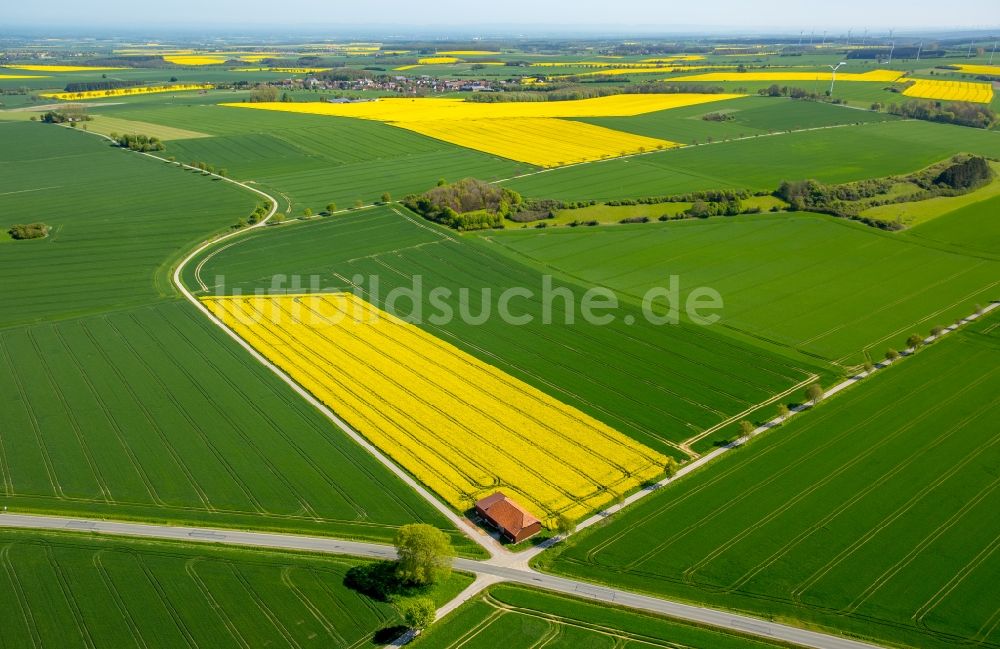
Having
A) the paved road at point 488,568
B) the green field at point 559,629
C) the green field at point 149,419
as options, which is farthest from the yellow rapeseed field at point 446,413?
the green field at point 559,629

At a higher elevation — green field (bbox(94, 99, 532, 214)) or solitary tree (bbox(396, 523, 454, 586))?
green field (bbox(94, 99, 532, 214))

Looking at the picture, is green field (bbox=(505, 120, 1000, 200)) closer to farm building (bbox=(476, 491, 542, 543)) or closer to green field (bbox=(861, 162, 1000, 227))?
green field (bbox=(861, 162, 1000, 227))

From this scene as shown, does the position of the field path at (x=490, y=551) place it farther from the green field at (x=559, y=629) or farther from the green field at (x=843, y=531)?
the green field at (x=843, y=531)

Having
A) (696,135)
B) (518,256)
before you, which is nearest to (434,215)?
(518,256)

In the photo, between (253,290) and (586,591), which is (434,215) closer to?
(253,290)

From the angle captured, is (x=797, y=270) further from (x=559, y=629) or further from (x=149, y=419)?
(x=149, y=419)

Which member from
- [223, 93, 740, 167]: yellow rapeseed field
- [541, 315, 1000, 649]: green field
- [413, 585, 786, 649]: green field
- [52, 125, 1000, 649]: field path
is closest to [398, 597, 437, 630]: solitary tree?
[413, 585, 786, 649]: green field
